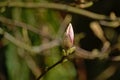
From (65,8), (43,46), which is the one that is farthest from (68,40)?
(43,46)

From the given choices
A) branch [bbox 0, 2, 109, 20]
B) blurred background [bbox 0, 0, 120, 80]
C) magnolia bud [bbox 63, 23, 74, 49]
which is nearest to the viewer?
magnolia bud [bbox 63, 23, 74, 49]

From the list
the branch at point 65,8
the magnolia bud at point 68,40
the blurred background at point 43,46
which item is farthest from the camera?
the blurred background at point 43,46

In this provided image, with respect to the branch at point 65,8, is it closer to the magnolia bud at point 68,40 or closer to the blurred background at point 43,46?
the blurred background at point 43,46

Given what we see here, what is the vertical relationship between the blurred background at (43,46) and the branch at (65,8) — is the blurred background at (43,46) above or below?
below

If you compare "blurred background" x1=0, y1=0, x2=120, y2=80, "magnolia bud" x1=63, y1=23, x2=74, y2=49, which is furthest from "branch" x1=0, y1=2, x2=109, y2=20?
"magnolia bud" x1=63, y1=23, x2=74, y2=49

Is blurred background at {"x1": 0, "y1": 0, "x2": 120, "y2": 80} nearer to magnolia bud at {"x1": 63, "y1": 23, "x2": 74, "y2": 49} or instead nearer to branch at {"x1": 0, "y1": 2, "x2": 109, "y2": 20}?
branch at {"x1": 0, "y1": 2, "x2": 109, "y2": 20}

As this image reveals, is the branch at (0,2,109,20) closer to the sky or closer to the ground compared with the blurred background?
closer to the sky

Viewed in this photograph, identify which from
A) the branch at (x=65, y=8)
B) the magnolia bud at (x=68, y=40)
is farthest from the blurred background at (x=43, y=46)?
the magnolia bud at (x=68, y=40)

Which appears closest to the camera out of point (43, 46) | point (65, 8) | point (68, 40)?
point (68, 40)

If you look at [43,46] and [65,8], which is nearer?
[65,8]

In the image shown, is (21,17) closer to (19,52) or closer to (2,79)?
(19,52)

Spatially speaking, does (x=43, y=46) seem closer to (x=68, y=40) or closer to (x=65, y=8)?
(x=65, y=8)
